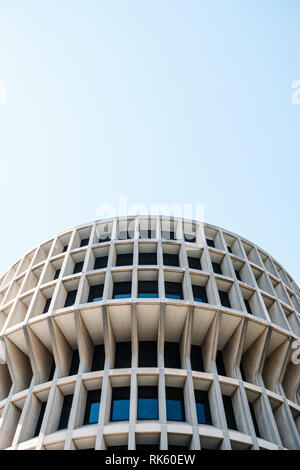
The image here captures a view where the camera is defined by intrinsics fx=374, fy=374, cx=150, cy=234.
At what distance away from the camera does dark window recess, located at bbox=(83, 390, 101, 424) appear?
66.2ft

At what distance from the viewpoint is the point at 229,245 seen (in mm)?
30516

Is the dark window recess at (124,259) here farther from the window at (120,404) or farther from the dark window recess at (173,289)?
the window at (120,404)

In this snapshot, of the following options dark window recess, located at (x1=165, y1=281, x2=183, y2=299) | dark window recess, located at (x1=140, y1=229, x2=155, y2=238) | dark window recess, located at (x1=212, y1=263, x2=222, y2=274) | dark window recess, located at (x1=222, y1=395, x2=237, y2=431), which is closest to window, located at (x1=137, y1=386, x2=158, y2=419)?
dark window recess, located at (x1=222, y1=395, x2=237, y2=431)

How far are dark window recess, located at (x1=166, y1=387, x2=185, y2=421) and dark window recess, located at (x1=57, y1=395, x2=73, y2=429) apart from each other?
551 centimetres

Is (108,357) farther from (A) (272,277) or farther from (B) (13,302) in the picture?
(A) (272,277)

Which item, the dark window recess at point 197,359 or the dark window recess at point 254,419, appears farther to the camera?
the dark window recess at point 197,359

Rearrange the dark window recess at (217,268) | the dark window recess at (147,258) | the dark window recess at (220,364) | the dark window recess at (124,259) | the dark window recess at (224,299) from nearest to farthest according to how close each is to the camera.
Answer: the dark window recess at (220,364)
the dark window recess at (224,299)
the dark window recess at (147,258)
the dark window recess at (124,259)
the dark window recess at (217,268)

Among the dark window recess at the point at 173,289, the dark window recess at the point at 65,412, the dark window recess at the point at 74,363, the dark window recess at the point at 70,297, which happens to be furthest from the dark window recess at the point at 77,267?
the dark window recess at the point at 65,412

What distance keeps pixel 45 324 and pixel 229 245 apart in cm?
1582

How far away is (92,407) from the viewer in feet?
68.5

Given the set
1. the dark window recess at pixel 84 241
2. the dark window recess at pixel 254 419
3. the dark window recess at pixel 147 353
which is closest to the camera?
the dark window recess at pixel 254 419

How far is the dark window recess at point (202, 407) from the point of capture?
20203 millimetres

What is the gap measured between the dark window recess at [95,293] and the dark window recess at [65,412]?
20.1 ft
